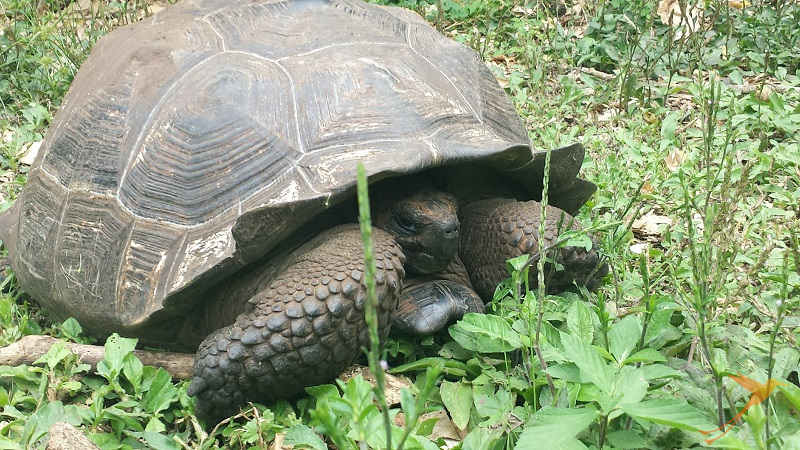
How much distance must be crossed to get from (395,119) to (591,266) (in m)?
0.88

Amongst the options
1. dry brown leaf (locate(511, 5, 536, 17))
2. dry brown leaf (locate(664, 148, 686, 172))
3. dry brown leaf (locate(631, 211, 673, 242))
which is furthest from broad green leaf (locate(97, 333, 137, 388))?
dry brown leaf (locate(511, 5, 536, 17))

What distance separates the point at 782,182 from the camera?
12.2ft

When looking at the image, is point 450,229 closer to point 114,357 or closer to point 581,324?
point 581,324

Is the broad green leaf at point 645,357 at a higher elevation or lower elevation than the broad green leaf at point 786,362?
higher

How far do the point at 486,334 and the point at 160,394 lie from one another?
39.2 inches

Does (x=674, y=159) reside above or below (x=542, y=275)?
below

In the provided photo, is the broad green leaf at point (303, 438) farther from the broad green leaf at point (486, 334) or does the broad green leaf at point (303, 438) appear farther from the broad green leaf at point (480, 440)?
the broad green leaf at point (486, 334)

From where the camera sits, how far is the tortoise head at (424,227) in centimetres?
267

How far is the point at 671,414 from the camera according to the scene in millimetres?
1799

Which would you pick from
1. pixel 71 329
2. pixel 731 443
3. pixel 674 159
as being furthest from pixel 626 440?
pixel 674 159

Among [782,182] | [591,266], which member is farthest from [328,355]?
[782,182]

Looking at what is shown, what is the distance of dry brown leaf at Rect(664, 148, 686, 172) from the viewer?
13.0 feet

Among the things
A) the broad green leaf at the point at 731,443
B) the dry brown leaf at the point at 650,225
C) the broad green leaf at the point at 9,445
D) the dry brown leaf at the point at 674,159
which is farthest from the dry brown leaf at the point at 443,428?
the dry brown leaf at the point at 674,159

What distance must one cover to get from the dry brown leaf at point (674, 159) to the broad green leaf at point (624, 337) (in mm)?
1892
